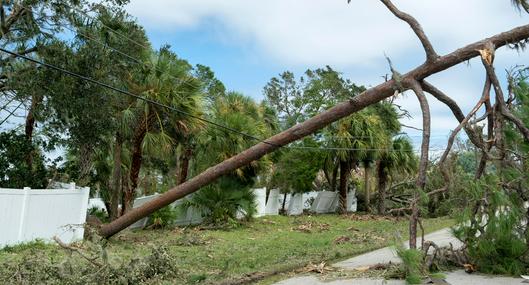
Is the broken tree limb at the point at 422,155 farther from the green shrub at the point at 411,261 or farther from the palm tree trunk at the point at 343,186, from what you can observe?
the palm tree trunk at the point at 343,186

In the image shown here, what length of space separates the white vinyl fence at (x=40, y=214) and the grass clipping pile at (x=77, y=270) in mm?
3593

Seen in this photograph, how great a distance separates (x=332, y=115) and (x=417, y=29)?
2295 millimetres

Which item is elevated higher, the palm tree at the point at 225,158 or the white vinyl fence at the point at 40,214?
the palm tree at the point at 225,158

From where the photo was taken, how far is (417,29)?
33.0ft

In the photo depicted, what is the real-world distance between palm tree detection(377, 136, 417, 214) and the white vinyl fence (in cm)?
1779

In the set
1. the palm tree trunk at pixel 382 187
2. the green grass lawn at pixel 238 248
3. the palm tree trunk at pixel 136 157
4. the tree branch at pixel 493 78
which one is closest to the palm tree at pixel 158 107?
the palm tree trunk at pixel 136 157

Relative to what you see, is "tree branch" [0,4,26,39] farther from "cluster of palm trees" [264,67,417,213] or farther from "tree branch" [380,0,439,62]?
"cluster of palm trees" [264,67,417,213]

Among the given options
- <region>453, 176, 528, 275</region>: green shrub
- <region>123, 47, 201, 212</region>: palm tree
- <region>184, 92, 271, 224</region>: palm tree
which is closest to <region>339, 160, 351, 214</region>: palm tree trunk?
<region>184, 92, 271, 224</region>: palm tree

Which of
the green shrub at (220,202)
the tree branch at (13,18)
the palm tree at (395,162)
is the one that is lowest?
the green shrub at (220,202)

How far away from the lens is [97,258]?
7.38m

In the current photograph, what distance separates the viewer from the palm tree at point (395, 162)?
28.2 metres

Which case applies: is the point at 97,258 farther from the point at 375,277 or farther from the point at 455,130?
the point at 455,130

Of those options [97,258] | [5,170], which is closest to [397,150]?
[5,170]

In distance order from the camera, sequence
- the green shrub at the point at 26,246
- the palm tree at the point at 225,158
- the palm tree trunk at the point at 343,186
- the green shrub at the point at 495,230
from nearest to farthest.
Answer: the green shrub at the point at 495,230
the green shrub at the point at 26,246
the palm tree at the point at 225,158
the palm tree trunk at the point at 343,186
